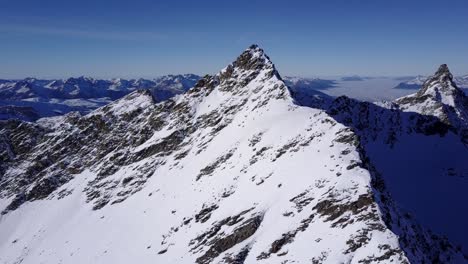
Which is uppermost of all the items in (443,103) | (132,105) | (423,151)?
(132,105)

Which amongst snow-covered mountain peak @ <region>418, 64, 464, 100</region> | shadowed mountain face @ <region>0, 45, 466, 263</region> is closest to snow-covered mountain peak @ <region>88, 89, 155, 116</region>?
shadowed mountain face @ <region>0, 45, 466, 263</region>

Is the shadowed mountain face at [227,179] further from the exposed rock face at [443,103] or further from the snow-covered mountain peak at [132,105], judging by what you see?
the exposed rock face at [443,103]

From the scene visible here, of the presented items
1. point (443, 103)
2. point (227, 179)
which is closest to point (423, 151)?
point (443, 103)

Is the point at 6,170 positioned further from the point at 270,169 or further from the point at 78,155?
the point at 270,169

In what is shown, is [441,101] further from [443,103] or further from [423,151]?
[423,151]

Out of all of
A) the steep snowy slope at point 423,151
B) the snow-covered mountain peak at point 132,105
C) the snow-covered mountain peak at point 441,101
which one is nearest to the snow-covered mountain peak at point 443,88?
the snow-covered mountain peak at point 441,101

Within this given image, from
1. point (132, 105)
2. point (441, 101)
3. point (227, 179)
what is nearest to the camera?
point (227, 179)

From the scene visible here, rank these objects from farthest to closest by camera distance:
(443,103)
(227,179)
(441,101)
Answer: (441,101) < (443,103) < (227,179)

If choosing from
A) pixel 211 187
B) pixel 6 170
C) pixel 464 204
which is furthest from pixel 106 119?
pixel 464 204

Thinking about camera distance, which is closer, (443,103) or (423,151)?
(423,151)
